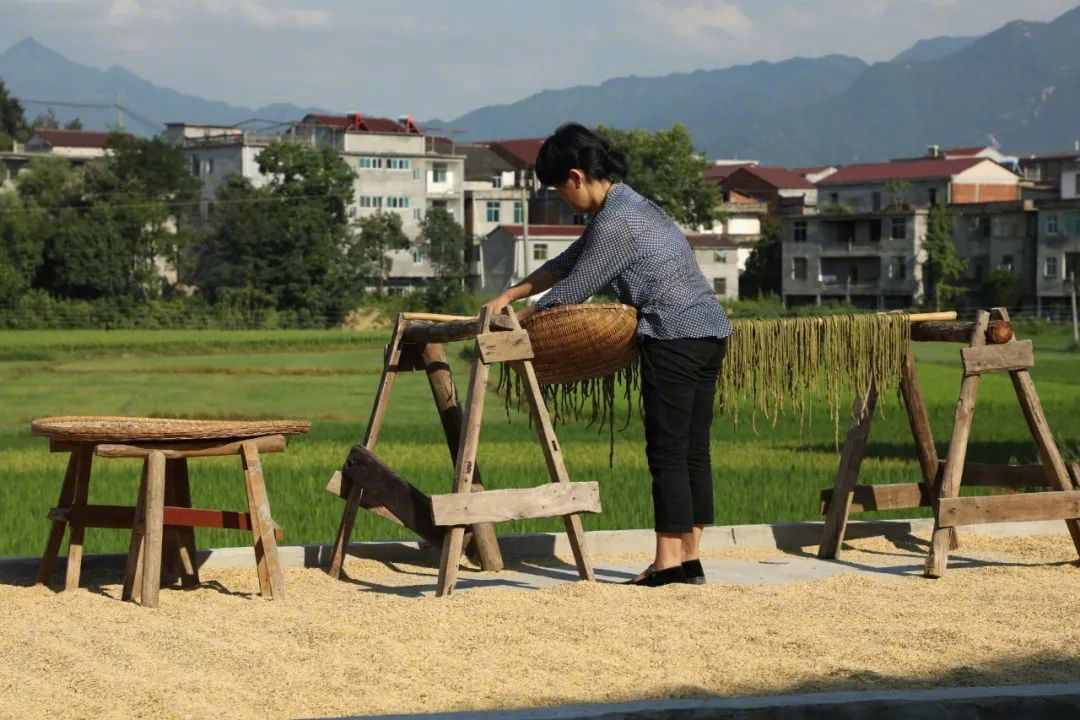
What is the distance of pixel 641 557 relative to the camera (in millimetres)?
9070

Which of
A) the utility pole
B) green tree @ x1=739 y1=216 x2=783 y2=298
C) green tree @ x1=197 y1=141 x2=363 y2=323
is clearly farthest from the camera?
green tree @ x1=739 y1=216 x2=783 y2=298

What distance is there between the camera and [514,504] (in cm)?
770

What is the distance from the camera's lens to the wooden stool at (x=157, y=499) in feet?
24.4

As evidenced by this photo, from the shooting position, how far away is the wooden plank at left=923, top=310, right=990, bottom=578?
8109 mm

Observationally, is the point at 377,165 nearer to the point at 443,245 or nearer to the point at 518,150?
the point at 443,245

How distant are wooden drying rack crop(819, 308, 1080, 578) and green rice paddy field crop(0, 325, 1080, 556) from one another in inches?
83.5

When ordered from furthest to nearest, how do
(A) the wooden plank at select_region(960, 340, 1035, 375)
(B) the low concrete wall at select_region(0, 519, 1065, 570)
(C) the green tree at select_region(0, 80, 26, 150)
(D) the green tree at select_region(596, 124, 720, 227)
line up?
(C) the green tree at select_region(0, 80, 26, 150) → (D) the green tree at select_region(596, 124, 720, 227) → (B) the low concrete wall at select_region(0, 519, 1065, 570) → (A) the wooden plank at select_region(960, 340, 1035, 375)

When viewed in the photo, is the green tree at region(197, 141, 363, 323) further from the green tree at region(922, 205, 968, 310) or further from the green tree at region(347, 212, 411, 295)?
the green tree at region(922, 205, 968, 310)

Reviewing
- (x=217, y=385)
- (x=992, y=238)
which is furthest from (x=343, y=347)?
(x=992, y=238)

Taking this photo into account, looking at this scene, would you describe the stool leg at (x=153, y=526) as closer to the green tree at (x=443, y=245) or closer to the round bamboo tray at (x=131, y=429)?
the round bamboo tray at (x=131, y=429)

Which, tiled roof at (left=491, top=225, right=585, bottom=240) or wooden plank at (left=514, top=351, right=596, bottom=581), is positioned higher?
tiled roof at (left=491, top=225, right=585, bottom=240)

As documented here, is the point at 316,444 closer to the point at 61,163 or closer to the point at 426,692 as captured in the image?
the point at 426,692

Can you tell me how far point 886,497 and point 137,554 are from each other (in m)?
4.01

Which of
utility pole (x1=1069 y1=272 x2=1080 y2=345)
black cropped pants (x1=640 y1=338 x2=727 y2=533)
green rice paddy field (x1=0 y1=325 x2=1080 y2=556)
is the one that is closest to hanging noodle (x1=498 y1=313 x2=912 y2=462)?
black cropped pants (x1=640 y1=338 x2=727 y2=533)
